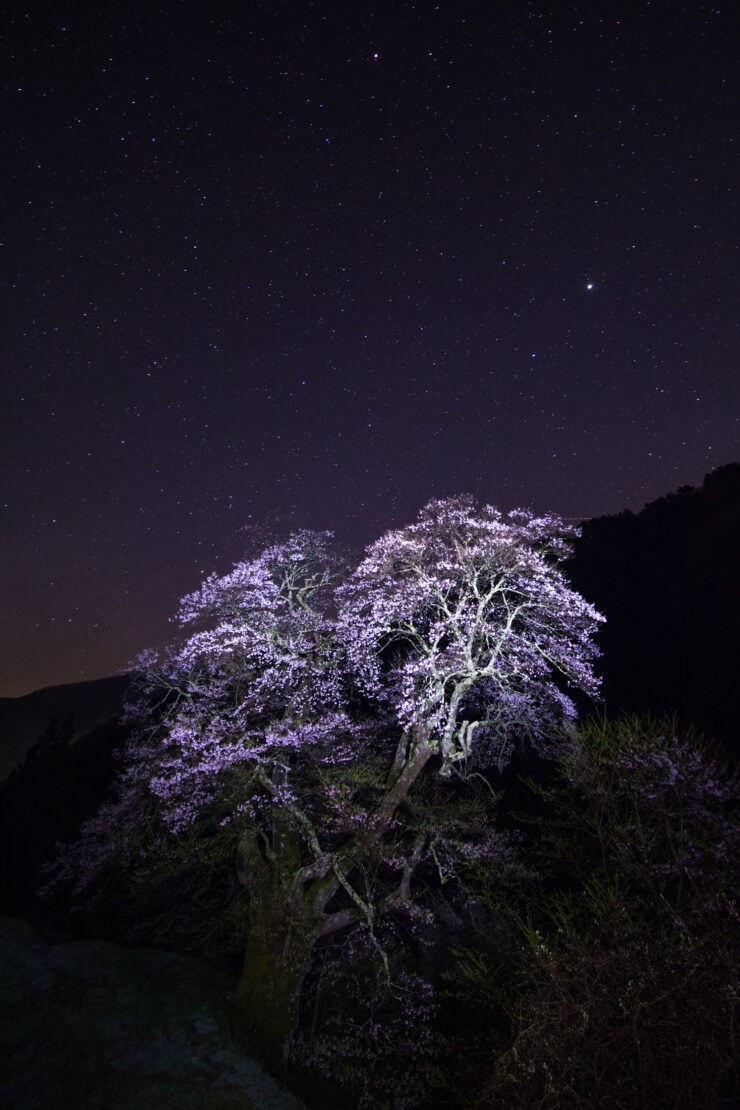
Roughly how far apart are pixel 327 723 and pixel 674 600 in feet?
102

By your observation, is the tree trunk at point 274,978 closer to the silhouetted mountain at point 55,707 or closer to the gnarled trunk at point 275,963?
the gnarled trunk at point 275,963

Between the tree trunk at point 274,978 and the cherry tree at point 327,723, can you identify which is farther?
the cherry tree at point 327,723

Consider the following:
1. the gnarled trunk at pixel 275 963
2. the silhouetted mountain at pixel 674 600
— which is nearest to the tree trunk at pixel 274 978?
the gnarled trunk at pixel 275 963

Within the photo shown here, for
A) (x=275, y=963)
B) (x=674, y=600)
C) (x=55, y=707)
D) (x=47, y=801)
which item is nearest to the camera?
(x=275, y=963)

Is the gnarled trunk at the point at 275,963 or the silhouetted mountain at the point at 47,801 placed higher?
the silhouetted mountain at the point at 47,801

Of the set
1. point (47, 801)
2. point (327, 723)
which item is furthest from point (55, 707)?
point (327, 723)

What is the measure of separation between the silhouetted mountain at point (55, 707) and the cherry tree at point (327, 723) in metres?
68.4

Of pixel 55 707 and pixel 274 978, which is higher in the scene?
pixel 55 707

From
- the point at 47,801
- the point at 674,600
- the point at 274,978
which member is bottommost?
the point at 274,978

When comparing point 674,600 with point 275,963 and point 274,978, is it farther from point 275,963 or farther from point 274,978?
point 274,978

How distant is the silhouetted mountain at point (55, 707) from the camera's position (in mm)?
73938

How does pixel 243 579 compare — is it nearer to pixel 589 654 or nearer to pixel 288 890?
pixel 288 890

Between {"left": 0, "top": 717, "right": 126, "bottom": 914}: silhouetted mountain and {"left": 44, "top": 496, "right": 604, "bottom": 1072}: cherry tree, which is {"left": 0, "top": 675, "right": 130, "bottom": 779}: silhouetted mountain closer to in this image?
{"left": 0, "top": 717, "right": 126, "bottom": 914}: silhouetted mountain

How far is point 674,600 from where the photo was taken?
34438mm
